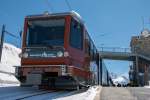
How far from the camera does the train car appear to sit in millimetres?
15688

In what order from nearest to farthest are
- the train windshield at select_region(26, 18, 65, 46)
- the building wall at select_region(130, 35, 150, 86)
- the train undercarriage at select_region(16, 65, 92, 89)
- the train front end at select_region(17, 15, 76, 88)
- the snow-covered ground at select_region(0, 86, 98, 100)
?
1. the snow-covered ground at select_region(0, 86, 98, 100)
2. the train undercarriage at select_region(16, 65, 92, 89)
3. the train front end at select_region(17, 15, 76, 88)
4. the train windshield at select_region(26, 18, 65, 46)
5. the building wall at select_region(130, 35, 150, 86)

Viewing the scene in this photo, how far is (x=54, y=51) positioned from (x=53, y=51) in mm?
47

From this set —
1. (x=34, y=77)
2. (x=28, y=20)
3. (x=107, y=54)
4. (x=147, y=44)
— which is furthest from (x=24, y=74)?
(x=147, y=44)

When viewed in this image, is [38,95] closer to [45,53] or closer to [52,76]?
[52,76]

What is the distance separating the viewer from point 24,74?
1577cm

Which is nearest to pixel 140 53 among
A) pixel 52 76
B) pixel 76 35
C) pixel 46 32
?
pixel 76 35

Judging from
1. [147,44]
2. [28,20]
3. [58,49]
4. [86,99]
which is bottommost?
[86,99]

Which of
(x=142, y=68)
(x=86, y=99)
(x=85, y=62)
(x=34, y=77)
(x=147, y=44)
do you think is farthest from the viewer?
(x=147, y=44)

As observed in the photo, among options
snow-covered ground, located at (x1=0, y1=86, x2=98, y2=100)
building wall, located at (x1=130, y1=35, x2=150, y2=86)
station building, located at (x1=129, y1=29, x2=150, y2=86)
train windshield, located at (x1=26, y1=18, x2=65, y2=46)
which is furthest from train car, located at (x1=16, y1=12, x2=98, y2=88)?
building wall, located at (x1=130, y1=35, x2=150, y2=86)

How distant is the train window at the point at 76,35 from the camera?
16844 millimetres

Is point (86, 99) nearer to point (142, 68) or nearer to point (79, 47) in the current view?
point (79, 47)

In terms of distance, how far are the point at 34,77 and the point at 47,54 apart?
1458 millimetres

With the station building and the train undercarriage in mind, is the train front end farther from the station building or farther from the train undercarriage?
the station building

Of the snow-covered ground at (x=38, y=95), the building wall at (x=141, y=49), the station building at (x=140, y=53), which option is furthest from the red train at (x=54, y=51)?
the building wall at (x=141, y=49)
